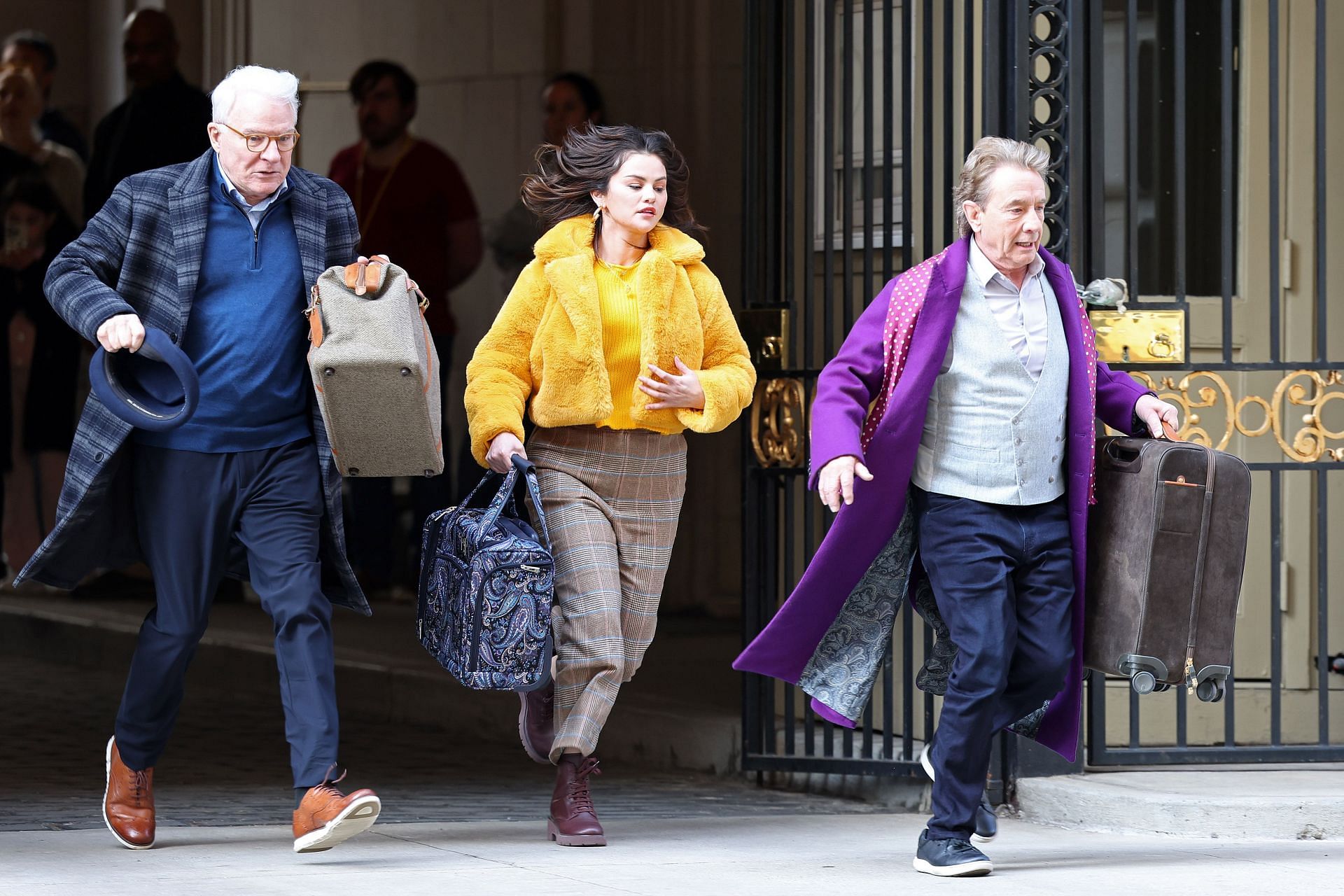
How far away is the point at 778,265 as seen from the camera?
6.80 metres

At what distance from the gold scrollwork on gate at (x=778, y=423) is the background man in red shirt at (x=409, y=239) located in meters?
5.30

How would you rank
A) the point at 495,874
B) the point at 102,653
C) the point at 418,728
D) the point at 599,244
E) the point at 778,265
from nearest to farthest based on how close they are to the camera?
1. the point at 495,874
2. the point at 599,244
3. the point at 778,265
4. the point at 418,728
5. the point at 102,653

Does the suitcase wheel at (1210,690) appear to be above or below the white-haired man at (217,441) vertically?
below

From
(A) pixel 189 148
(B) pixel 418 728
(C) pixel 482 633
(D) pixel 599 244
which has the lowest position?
(B) pixel 418 728

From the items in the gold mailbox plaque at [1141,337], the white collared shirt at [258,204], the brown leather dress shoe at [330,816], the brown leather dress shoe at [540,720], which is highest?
the white collared shirt at [258,204]

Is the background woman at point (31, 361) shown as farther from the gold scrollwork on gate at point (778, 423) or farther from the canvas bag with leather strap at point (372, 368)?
the canvas bag with leather strap at point (372, 368)

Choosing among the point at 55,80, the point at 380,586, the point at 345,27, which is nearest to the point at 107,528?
the point at 380,586

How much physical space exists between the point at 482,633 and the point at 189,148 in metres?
7.60

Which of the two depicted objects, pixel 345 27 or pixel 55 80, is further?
pixel 55 80

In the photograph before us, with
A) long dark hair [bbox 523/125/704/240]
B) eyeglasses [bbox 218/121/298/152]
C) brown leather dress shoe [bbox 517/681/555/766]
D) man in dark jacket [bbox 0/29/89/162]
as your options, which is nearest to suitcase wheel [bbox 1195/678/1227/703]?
brown leather dress shoe [bbox 517/681/555/766]

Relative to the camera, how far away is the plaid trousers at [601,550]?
5.51 m

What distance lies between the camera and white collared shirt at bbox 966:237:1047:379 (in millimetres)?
5270

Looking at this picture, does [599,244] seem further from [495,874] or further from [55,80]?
[55,80]

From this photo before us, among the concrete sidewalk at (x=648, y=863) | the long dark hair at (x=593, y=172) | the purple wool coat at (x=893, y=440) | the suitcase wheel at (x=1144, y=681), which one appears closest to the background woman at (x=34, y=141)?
the long dark hair at (x=593, y=172)
